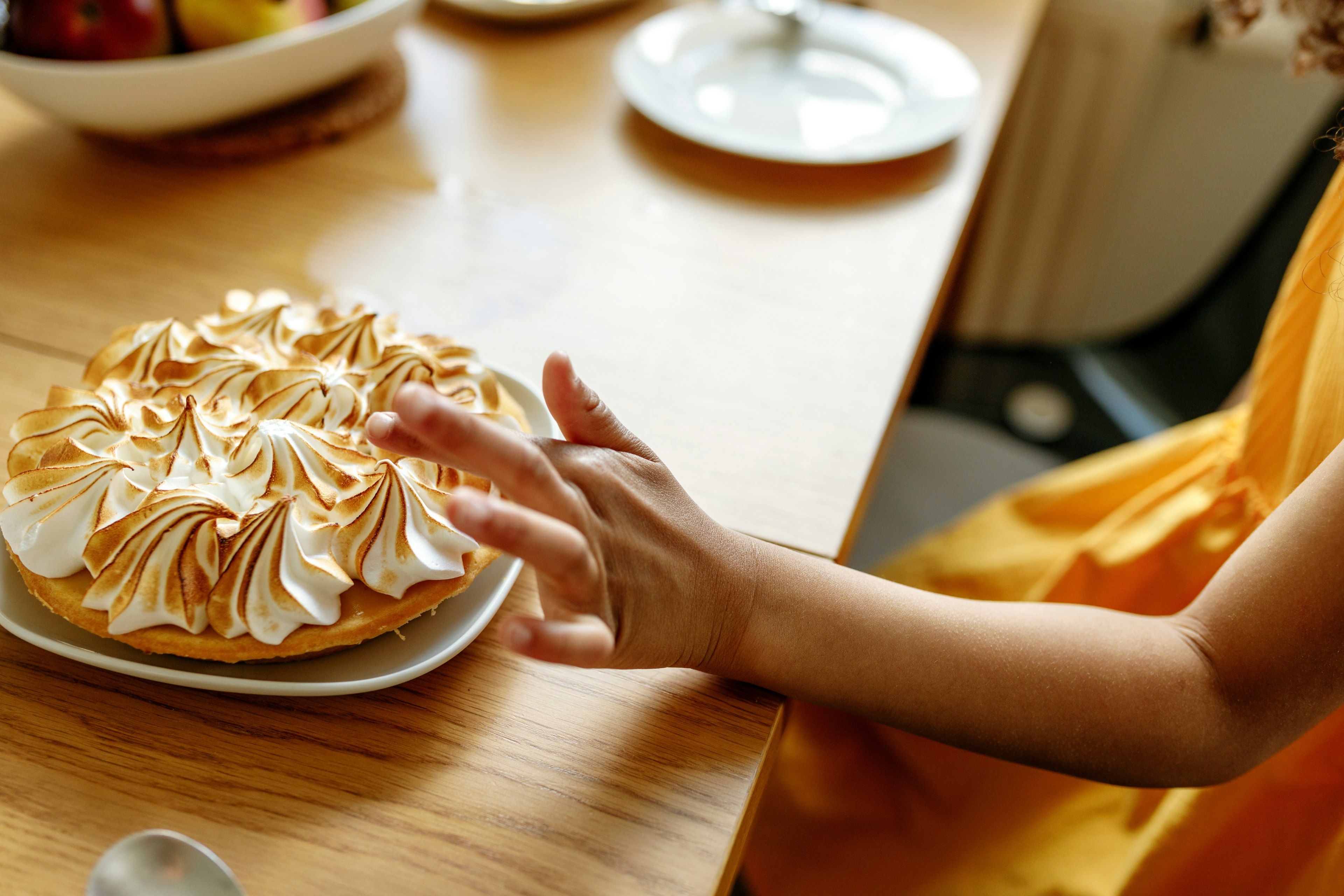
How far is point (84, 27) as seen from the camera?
908mm

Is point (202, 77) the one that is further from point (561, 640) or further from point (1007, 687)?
point (1007, 687)

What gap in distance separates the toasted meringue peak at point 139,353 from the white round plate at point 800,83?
596mm

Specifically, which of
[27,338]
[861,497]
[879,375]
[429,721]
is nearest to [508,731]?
[429,721]

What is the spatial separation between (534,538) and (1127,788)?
52 centimetres

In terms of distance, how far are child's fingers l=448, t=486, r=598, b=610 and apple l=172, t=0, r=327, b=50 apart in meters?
0.72

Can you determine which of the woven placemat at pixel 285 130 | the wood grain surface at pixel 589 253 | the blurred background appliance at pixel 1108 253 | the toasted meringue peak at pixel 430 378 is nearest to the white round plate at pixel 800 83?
the wood grain surface at pixel 589 253

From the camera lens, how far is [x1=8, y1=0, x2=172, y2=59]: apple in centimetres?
91

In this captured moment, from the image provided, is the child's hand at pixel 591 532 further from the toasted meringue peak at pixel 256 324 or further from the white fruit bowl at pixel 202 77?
the white fruit bowl at pixel 202 77

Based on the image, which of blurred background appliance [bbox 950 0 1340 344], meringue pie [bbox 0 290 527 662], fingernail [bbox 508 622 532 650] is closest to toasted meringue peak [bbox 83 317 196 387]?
meringue pie [bbox 0 290 527 662]

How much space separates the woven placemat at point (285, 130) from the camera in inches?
39.6

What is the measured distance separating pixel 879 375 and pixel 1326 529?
333 mm

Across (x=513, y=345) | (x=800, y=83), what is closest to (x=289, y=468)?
(x=513, y=345)

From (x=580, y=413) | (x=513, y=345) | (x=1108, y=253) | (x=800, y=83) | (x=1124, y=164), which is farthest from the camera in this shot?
(x=1108, y=253)

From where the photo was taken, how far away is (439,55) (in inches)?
47.1
